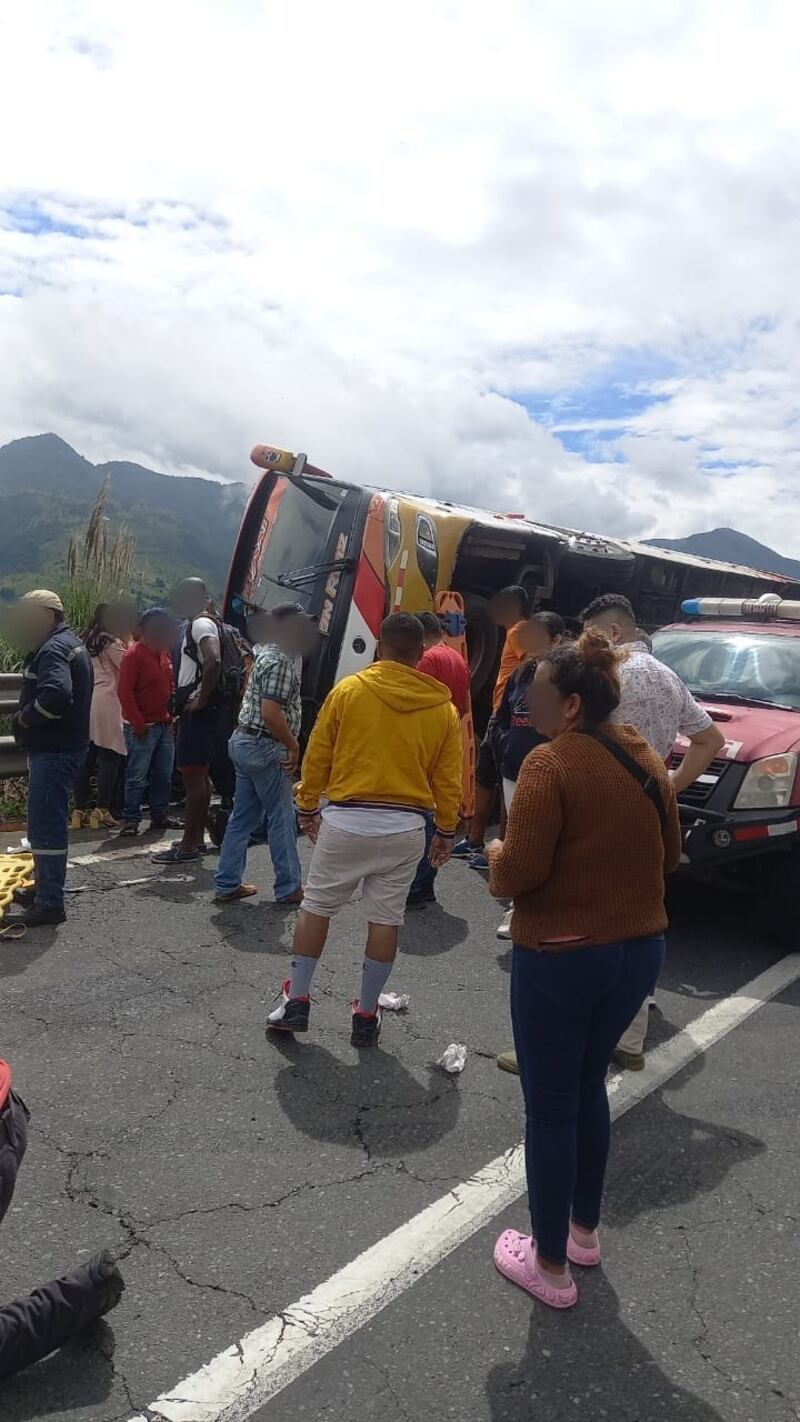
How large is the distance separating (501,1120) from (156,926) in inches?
100

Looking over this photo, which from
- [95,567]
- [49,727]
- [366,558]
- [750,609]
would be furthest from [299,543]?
[49,727]

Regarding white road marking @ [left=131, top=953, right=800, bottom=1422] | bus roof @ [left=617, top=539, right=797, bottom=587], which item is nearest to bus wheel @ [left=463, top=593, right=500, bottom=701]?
bus roof @ [left=617, top=539, right=797, bottom=587]

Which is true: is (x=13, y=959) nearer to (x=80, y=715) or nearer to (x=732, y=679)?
(x=80, y=715)

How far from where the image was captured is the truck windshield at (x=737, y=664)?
6547 mm

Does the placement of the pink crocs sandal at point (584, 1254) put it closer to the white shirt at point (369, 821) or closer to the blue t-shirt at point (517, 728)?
the white shirt at point (369, 821)

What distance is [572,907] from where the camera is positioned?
2617mm

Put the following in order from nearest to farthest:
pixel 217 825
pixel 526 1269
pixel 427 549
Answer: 1. pixel 526 1269
2. pixel 217 825
3. pixel 427 549

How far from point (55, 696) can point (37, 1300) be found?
3.38m

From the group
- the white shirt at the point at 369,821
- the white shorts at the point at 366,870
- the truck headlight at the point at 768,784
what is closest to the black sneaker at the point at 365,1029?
the white shorts at the point at 366,870

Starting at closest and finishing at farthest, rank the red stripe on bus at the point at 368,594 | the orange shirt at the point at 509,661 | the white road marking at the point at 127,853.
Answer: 1. the orange shirt at the point at 509,661
2. the white road marking at the point at 127,853
3. the red stripe on bus at the point at 368,594

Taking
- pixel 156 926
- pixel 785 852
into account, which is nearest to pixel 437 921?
pixel 156 926

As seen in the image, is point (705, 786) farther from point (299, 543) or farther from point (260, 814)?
point (299, 543)

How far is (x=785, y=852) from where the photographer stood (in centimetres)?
561

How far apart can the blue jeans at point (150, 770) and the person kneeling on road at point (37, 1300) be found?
17.2 feet
